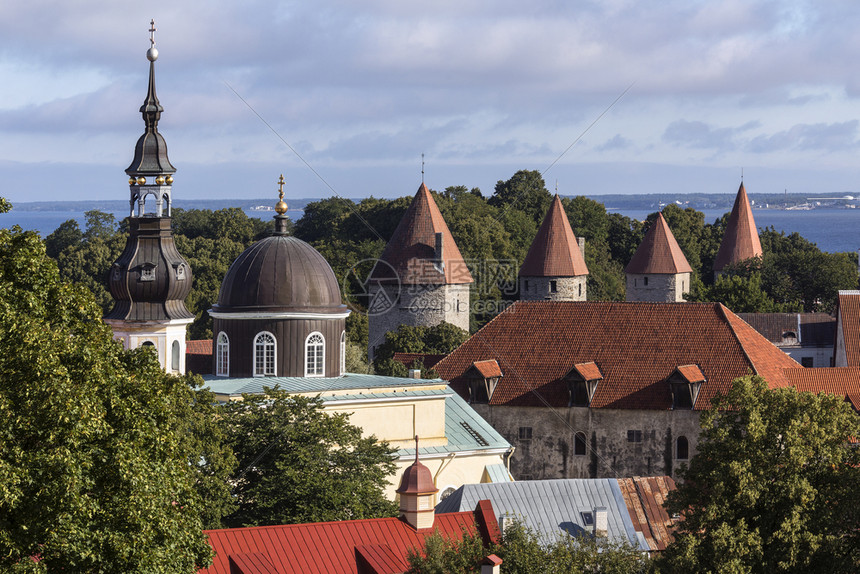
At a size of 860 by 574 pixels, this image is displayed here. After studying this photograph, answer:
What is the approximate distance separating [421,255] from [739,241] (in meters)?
35.8

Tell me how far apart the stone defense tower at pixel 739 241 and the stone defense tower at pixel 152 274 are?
58663 millimetres

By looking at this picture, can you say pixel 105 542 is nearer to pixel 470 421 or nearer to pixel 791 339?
pixel 470 421

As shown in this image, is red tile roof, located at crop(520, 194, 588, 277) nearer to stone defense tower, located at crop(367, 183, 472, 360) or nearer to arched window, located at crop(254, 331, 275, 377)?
stone defense tower, located at crop(367, 183, 472, 360)

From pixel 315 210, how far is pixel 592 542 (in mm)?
79600

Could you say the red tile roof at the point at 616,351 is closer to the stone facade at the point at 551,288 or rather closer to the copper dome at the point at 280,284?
the copper dome at the point at 280,284

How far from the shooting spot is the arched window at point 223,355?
4497 cm

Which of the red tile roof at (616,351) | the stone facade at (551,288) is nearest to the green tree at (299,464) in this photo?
the red tile roof at (616,351)

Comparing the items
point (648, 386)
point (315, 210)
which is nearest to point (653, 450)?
point (648, 386)

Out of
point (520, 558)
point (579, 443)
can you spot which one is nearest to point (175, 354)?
point (579, 443)

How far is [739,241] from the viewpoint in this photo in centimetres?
10188

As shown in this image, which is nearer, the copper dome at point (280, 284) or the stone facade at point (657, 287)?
the copper dome at point (280, 284)

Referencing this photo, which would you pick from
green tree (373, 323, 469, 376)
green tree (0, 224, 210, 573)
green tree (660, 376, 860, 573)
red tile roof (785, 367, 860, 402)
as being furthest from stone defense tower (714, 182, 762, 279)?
green tree (0, 224, 210, 573)

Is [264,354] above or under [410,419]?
above

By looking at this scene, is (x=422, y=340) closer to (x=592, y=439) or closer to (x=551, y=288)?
(x=551, y=288)
